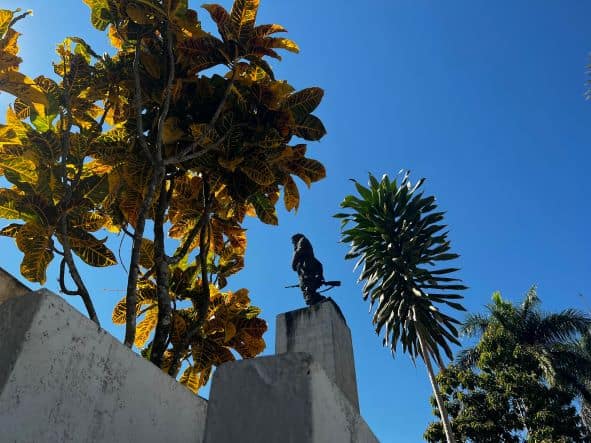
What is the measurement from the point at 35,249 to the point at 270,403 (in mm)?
2309

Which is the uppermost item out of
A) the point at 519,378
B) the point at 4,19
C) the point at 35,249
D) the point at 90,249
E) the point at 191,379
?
the point at 519,378

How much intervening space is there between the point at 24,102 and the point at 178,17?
1283mm

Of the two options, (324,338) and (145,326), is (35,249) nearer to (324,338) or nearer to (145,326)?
(145,326)

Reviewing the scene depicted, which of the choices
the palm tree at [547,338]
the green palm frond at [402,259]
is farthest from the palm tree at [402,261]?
the palm tree at [547,338]

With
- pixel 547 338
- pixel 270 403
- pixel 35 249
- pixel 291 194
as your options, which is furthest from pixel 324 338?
pixel 547 338

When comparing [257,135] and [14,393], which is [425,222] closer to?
[257,135]

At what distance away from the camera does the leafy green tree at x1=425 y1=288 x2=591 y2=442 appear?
13.8 metres

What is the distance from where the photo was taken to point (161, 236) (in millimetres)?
3238

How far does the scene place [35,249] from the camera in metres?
2.92

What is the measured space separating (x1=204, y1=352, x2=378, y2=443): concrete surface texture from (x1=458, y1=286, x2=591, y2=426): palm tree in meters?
16.4

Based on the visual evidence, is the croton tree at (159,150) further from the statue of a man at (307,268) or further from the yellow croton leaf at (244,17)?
the statue of a man at (307,268)

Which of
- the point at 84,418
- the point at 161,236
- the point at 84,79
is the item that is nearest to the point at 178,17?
the point at 84,79

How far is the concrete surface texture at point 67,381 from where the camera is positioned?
1.22 m

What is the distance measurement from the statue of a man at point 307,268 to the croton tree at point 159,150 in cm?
77
